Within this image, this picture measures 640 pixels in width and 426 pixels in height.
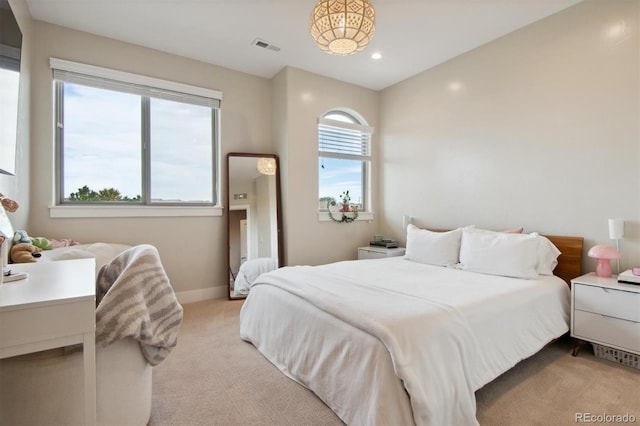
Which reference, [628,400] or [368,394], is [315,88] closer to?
[368,394]

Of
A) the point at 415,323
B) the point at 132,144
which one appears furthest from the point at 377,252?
the point at 132,144

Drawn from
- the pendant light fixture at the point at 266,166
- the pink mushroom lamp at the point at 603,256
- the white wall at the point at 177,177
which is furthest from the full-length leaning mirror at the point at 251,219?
the pink mushroom lamp at the point at 603,256

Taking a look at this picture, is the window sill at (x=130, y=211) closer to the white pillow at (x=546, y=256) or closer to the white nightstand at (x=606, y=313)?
the white pillow at (x=546, y=256)

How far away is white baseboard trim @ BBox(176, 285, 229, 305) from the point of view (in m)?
3.70

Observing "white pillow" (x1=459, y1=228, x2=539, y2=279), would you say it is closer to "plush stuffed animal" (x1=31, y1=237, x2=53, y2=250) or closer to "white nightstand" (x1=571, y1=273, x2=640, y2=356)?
"white nightstand" (x1=571, y1=273, x2=640, y2=356)

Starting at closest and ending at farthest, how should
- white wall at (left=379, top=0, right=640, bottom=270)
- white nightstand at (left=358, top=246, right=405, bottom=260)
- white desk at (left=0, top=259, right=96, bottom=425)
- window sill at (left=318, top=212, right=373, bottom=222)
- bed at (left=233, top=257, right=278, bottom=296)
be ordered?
white desk at (left=0, top=259, right=96, bottom=425)
white wall at (left=379, top=0, right=640, bottom=270)
bed at (left=233, top=257, right=278, bottom=296)
white nightstand at (left=358, top=246, right=405, bottom=260)
window sill at (left=318, top=212, right=373, bottom=222)

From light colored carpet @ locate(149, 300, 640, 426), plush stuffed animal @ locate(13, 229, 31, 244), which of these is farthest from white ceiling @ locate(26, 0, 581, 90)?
light colored carpet @ locate(149, 300, 640, 426)

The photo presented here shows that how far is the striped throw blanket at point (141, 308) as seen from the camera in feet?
4.37

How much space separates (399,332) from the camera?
1478mm

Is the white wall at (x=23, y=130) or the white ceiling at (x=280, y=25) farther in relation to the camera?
the white ceiling at (x=280, y=25)

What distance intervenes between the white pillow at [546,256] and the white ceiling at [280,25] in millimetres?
2143

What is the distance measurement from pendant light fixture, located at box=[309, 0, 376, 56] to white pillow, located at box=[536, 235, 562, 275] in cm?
224

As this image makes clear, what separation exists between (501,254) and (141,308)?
2685 mm

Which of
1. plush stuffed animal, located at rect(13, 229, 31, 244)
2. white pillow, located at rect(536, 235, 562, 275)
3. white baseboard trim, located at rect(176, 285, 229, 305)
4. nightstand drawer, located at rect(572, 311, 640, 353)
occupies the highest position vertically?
plush stuffed animal, located at rect(13, 229, 31, 244)
